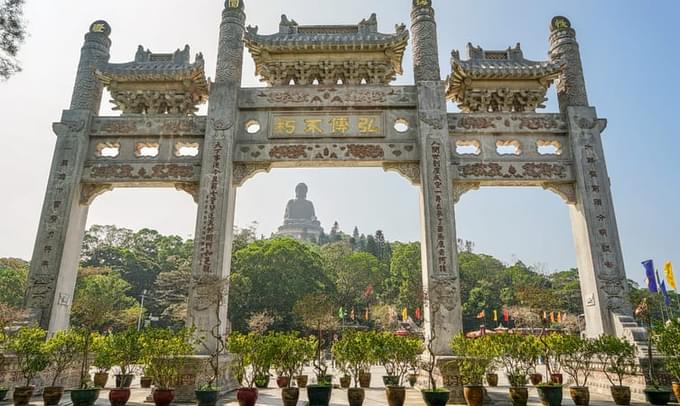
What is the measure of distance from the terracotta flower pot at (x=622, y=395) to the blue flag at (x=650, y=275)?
43.1ft

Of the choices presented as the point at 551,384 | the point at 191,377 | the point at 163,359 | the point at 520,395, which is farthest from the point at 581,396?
the point at 163,359

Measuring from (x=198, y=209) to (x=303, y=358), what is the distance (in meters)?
4.49

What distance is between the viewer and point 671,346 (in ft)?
24.6

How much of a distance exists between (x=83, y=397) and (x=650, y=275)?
2111 cm

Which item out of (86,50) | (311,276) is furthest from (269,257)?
(86,50)

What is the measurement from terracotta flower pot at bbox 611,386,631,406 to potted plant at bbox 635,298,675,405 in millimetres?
309

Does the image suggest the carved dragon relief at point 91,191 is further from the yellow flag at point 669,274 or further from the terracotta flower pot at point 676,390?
the yellow flag at point 669,274

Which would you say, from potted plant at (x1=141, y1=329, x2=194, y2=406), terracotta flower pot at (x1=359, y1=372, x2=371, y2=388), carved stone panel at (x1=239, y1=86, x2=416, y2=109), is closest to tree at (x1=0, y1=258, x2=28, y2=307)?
carved stone panel at (x1=239, y1=86, x2=416, y2=109)

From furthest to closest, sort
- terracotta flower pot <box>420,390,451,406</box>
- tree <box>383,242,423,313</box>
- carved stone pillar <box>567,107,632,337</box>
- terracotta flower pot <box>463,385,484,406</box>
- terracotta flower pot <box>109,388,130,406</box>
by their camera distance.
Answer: tree <box>383,242,423,313</box> < carved stone pillar <box>567,107,632,337</box> < terracotta flower pot <box>463,385,484,406</box> < terracotta flower pot <box>109,388,130,406</box> < terracotta flower pot <box>420,390,451,406</box>

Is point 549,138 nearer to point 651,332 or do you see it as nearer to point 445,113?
point 445,113

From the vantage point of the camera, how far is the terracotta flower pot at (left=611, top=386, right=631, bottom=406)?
25.9 feet

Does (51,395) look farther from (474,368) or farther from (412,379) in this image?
(412,379)

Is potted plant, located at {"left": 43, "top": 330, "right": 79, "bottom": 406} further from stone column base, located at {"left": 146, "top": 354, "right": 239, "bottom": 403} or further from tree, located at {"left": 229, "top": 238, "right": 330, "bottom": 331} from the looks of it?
tree, located at {"left": 229, "top": 238, "right": 330, "bottom": 331}

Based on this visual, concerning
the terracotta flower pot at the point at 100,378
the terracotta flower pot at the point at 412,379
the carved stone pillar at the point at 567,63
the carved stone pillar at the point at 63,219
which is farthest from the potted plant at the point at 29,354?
the carved stone pillar at the point at 567,63
